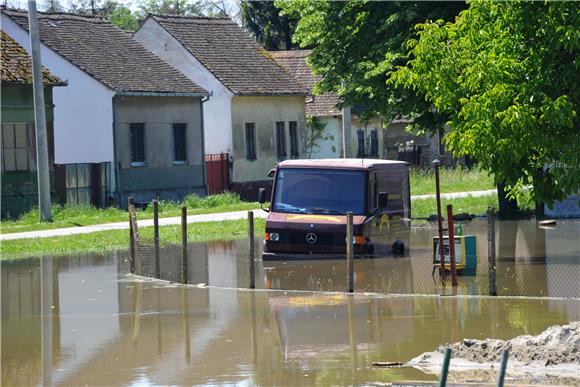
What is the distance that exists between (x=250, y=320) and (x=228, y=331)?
100 cm

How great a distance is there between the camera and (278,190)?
83.6 feet

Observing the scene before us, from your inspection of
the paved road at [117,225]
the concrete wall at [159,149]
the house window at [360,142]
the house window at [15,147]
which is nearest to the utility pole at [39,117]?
the paved road at [117,225]

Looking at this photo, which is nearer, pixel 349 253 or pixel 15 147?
pixel 349 253

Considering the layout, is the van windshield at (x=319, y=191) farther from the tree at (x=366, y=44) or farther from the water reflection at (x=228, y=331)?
the tree at (x=366, y=44)

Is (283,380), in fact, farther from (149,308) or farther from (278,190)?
(278,190)

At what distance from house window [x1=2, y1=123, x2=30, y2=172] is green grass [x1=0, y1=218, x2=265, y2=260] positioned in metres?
7.71

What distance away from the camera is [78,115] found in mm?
45938

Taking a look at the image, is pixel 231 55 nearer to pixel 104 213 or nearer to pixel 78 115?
pixel 78 115

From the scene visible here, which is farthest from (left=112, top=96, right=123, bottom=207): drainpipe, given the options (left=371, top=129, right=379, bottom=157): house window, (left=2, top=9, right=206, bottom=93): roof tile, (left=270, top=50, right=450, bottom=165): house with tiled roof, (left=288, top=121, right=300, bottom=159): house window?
(left=371, top=129, right=379, bottom=157): house window

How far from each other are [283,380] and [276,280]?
9.77m

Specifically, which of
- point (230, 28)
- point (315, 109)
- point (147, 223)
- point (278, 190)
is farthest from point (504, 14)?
point (315, 109)

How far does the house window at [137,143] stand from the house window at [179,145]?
82.2 inches

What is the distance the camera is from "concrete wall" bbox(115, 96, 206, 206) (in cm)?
4609

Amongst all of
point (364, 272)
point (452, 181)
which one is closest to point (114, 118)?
point (452, 181)
